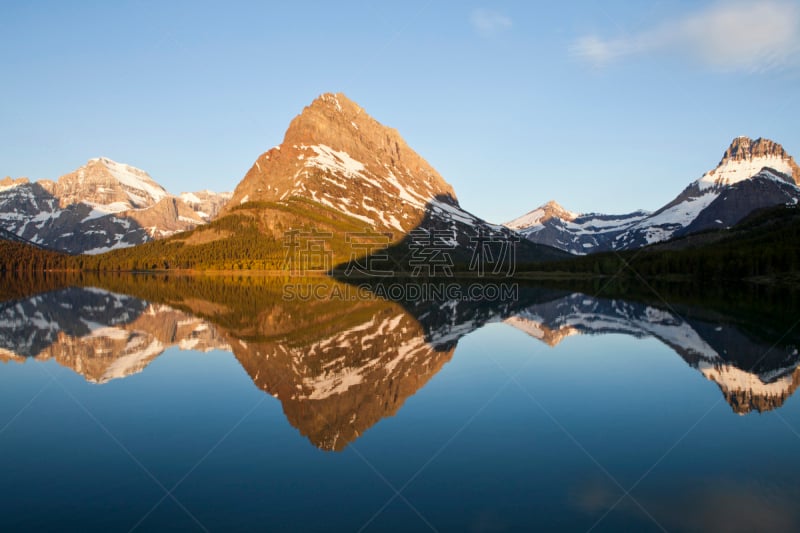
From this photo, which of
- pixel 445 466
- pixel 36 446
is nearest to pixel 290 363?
pixel 36 446

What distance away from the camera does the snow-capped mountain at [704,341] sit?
2525 centimetres

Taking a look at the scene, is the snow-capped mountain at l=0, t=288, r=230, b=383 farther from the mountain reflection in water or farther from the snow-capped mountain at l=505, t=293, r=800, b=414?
the snow-capped mountain at l=505, t=293, r=800, b=414

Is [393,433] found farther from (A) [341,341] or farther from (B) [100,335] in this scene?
(B) [100,335]

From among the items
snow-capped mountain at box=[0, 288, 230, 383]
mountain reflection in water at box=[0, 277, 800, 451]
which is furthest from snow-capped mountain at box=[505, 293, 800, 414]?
snow-capped mountain at box=[0, 288, 230, 383]

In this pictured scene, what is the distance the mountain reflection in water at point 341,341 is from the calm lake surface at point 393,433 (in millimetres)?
221

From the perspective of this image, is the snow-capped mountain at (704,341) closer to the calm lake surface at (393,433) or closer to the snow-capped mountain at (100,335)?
the calm lake surface at (393,433)

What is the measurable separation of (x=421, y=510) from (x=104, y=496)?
8.05 metres

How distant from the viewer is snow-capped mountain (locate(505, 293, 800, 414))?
25250mm

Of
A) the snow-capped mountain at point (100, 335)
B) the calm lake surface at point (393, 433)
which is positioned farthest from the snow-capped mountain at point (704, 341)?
the snow-capped mountain at point (100, 335)

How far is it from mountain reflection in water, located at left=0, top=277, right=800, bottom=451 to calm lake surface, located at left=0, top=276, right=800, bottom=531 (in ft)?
0.72

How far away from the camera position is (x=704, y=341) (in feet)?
132

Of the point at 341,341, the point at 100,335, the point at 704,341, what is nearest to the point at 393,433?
the point at 341,341

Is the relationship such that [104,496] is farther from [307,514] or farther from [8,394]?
[8,394]

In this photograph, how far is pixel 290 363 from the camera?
29.7 meters
